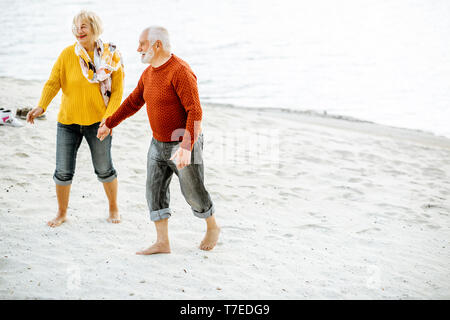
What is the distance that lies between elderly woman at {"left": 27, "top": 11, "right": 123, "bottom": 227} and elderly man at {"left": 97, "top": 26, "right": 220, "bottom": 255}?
0.30 meters

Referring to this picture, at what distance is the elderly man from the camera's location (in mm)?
3031

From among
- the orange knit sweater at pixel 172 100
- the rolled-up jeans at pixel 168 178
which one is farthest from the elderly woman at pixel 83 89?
the rolled-up jeans at pixel 168 178

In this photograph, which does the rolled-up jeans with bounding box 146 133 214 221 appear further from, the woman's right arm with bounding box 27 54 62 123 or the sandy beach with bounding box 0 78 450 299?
the woman's right arm with bounding box 27 54 62 123

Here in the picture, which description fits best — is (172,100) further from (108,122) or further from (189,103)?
(108,122)

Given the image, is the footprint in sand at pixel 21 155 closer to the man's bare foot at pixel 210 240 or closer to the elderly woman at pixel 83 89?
the elderly woman at pixel 83 89

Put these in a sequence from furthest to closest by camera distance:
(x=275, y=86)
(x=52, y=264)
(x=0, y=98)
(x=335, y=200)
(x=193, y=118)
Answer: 1. (x=275, y=86)
2. (x=0, y=98)
3. (x=335, y=200)
4. (x=52, y=264)
5. (x=193, y=118)

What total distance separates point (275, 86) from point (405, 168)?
381 inches

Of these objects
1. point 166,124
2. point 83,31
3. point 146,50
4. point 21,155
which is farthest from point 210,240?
point 21,155

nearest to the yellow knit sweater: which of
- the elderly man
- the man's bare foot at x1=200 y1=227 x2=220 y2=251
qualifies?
the elderly man

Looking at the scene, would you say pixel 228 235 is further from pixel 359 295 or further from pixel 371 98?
pixel 371 98

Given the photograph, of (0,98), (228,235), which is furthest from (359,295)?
(0,98)

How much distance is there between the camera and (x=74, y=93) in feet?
12.0

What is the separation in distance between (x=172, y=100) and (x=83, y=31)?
3.52ft

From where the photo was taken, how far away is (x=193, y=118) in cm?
301
